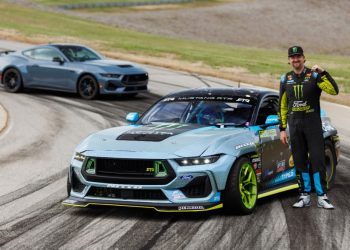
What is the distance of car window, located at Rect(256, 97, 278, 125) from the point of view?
31.2 feet

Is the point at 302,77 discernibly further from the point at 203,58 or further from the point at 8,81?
the point at 203,58

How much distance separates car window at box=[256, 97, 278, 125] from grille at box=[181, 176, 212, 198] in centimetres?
162

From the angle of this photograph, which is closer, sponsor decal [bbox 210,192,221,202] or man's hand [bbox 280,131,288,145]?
sponsor decal [bbox 210,192,221,202]

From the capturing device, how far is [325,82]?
28.1ft

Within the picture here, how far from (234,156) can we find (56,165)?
4.16 m

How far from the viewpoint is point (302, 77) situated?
8734 mm

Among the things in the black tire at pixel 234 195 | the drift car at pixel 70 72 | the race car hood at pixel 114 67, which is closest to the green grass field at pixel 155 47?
the race car hood at pixel 114 67

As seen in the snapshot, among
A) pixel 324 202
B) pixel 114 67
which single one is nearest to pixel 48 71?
pixel 114 67

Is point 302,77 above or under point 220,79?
above

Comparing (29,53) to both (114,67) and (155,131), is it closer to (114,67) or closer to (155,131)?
(114,67)

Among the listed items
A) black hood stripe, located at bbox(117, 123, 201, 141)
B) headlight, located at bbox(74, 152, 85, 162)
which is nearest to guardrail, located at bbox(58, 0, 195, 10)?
black hood stripe, located at bbox(117, 123, 201, 141)

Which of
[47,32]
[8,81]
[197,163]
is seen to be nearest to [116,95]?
[8,81]

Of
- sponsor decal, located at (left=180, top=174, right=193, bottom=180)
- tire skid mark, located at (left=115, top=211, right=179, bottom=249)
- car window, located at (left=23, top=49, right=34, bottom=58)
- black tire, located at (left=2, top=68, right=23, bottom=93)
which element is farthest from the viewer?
car window, located at (left=23, top=49, right=34, bottom=58)

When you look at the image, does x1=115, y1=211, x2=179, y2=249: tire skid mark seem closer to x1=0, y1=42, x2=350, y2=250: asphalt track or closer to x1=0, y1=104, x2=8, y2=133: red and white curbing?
x1=0, y1=42, x2=350, y2=250: asphalt track
